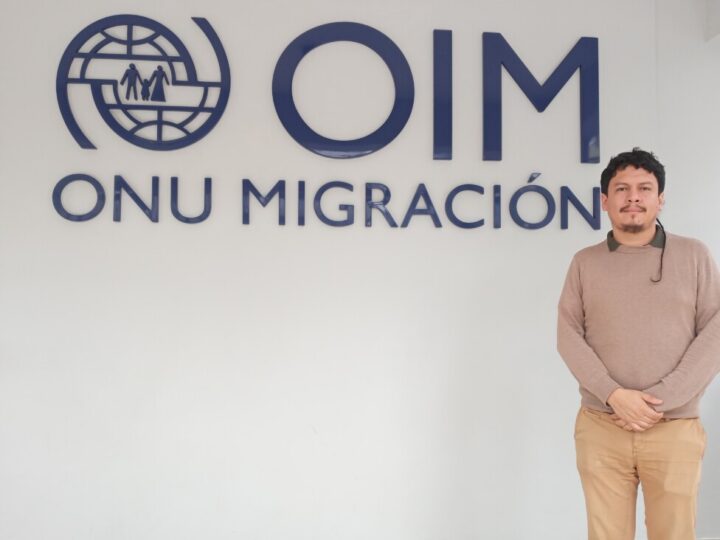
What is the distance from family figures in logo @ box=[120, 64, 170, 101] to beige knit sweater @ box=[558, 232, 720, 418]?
218 centimetres

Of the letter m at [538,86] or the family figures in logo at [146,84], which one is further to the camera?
the letter m at [538,86]

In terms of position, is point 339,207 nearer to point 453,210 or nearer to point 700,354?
point 453,210

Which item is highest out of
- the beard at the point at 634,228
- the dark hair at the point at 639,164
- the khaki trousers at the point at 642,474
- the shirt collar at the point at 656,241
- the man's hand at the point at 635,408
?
the dark hair at the point at 639,164

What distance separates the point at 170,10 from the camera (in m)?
3.62

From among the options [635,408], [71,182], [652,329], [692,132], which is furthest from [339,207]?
[692,132]

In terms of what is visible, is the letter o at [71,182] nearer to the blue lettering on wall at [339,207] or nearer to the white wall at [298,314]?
the white wall at [298,314]

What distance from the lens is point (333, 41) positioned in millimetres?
3688

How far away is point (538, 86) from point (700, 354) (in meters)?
1.75

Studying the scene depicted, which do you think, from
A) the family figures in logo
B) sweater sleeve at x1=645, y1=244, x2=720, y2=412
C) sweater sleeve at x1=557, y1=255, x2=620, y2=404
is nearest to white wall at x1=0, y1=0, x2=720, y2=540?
the family figures in logo

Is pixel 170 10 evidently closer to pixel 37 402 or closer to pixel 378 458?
pixel 37 402

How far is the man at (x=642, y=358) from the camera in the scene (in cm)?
252

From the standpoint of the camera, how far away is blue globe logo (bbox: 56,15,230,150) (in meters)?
3.57

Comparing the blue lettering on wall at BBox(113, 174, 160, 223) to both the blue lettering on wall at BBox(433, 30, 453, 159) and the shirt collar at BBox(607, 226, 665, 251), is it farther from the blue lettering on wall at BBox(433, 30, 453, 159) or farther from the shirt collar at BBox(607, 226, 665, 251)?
the shirt collar at BBox(607, 226, 665, 251)

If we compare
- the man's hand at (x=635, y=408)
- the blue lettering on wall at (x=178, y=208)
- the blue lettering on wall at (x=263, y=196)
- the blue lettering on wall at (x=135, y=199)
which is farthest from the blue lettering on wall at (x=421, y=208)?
the man's hand at (x=635, y=408)
